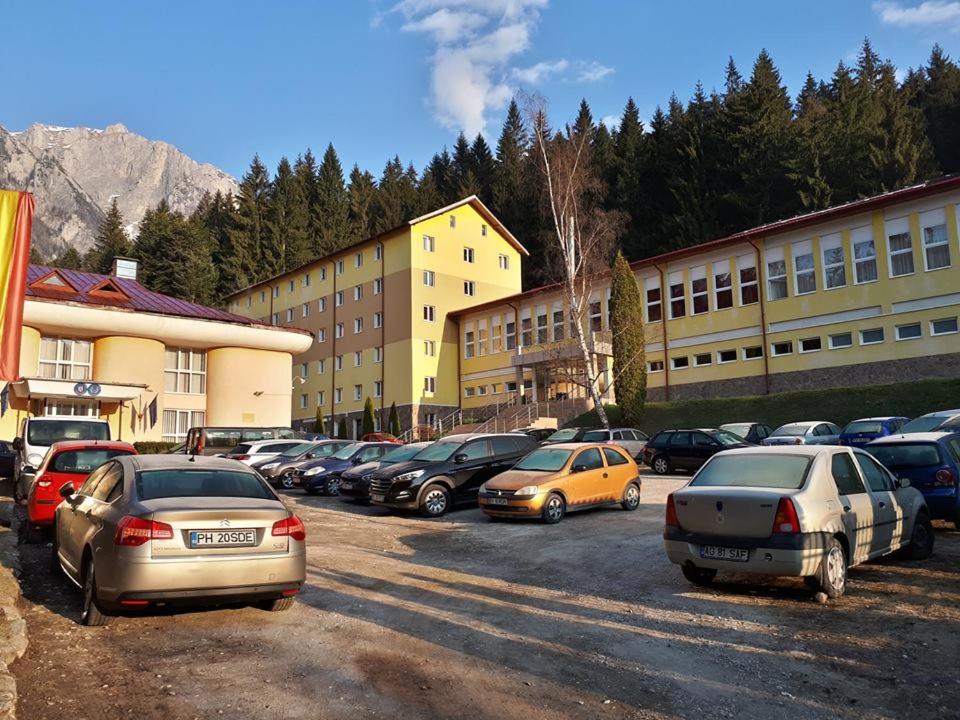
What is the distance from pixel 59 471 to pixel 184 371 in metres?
24.0

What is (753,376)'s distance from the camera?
3394cm

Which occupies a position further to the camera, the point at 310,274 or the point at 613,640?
the point at 310,274

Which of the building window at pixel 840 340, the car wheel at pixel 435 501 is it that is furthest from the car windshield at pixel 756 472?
the building window at pixel 840 340

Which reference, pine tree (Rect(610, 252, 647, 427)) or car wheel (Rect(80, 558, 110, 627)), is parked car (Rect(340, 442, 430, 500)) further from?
pine tree (Rect(610, 252, 647, 427))

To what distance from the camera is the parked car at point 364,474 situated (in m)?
17.4

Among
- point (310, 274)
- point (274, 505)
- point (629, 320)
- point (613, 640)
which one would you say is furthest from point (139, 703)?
point (310, 274)

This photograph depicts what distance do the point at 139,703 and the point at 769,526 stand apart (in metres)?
5.77

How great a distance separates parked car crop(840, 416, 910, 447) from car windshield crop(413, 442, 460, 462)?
10518 mm

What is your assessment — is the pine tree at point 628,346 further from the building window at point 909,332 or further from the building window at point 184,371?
the building window at point 184,371

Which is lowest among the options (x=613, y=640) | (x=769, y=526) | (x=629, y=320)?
(x=613, y=640)

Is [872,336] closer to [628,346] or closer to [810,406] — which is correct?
[810,406]

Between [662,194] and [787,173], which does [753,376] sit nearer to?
[787,173]

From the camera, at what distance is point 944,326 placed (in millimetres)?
28562

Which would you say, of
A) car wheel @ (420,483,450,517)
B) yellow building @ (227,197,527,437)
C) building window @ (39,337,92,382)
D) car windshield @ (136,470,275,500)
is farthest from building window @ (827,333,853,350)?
building window @ (39,337,92,382)
